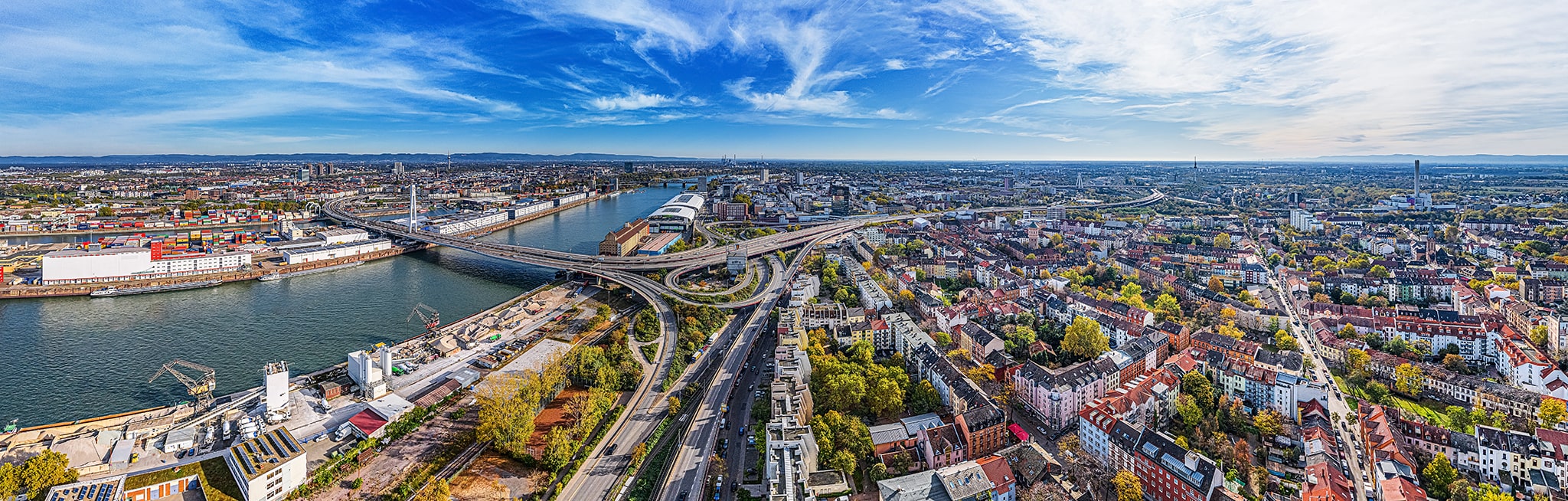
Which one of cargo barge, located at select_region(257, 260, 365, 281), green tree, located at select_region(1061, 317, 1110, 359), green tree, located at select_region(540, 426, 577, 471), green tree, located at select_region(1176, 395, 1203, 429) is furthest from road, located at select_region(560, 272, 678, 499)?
cargo barge, located at select_region(257, 260, 365, 281)

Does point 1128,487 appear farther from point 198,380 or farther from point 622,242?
point 622,242

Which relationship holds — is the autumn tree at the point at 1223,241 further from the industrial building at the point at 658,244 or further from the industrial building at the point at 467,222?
the industrial building at the point at 467,222

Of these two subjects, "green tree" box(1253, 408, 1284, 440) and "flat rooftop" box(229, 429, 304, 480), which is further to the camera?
"green tree" box(1253, 408, 1284, 440)

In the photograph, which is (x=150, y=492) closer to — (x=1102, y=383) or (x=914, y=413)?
(x=914, y=413)

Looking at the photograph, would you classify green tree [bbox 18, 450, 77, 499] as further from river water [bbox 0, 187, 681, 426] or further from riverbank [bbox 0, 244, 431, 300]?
riverbank [bbox 0, 244, 431, 300]

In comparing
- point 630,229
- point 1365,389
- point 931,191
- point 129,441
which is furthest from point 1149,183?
point 129,441
